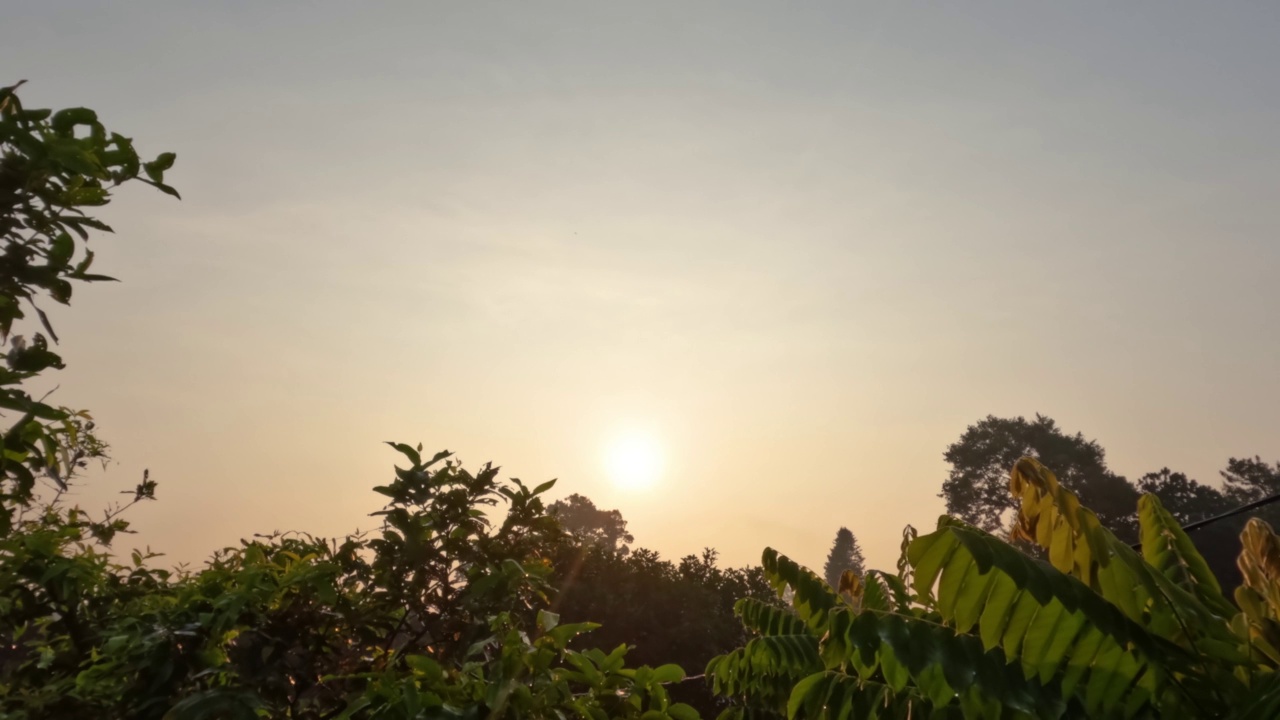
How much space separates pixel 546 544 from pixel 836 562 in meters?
161

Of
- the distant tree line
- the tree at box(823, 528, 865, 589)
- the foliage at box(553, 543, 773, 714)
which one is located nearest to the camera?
the foliage at box(553, 543, 773, 714)

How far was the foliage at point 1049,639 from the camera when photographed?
346 cm

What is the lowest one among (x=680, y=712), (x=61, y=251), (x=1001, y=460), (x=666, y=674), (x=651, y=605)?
(x=680, y=712)

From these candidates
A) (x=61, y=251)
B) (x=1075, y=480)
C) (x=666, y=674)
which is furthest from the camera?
(x=1075, y=480)

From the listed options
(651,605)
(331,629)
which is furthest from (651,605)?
(331,629)

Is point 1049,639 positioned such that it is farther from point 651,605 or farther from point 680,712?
→ point 651,605

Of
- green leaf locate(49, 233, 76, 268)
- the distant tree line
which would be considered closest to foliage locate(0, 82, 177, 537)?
green leaf locate(49, 233, 76, 268)

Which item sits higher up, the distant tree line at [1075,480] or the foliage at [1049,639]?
the distant tree line at [1075,480]

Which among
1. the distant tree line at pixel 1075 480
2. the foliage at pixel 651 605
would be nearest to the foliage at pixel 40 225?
the foliage at pixel 651 605

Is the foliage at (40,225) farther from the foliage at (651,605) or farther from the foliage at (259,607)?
the foliage at (651,605)

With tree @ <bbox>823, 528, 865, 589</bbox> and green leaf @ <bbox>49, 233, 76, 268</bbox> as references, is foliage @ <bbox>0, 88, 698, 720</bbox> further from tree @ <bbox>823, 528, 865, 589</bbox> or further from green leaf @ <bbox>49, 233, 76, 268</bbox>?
tree @ <bbox>823, 528, 865, 589</bbox>

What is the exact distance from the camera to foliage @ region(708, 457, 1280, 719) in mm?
3457

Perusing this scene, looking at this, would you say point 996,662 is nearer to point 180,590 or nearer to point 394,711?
point 394,711

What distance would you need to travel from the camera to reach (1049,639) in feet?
11.6
